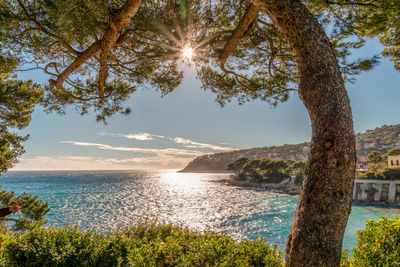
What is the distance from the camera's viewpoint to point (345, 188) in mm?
1460

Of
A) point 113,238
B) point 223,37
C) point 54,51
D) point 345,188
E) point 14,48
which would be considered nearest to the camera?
point 345,188

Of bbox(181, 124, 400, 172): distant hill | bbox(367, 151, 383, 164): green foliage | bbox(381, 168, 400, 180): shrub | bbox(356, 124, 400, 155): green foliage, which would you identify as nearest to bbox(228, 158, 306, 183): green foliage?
bbox(181, 124, 400, 172): distant hill

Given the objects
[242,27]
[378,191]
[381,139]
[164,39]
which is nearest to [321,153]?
[242,27]

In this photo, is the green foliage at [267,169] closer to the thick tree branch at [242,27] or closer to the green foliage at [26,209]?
the green foliage at [26,209]

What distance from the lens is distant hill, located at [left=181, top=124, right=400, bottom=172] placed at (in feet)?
163

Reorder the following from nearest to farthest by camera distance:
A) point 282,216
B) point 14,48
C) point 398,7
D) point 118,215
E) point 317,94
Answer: point 317,94 < point 398,7 < point 14,48 < point 282,216 < point 118,215

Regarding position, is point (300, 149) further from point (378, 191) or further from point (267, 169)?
point (378, 191)

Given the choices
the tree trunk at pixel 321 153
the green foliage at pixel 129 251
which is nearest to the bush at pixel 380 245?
the green foliage at pixel 129 251

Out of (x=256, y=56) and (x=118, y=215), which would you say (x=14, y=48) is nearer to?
(x=256, y=56)

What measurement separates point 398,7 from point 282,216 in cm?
1840

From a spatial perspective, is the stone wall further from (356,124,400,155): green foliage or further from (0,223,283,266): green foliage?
(356,124,400,155): green foliage

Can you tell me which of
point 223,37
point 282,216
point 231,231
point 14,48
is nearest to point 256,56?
point 223,37

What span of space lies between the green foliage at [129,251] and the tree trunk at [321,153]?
3.72 ft

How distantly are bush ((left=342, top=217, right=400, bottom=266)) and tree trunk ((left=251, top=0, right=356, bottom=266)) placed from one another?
A: 1.42 metres
